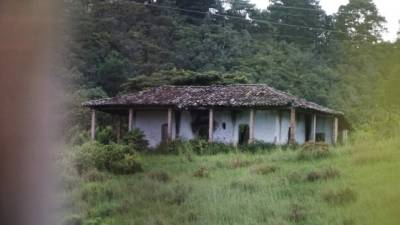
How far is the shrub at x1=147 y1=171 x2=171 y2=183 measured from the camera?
227 centimetres

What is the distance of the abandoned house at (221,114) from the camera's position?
343cm

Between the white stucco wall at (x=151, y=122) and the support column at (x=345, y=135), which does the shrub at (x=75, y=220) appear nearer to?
the white stucco wall at (x=151, y=122)

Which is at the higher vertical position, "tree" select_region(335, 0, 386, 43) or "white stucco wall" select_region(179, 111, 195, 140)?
"tree" select_region(335, 0, 386, 43)

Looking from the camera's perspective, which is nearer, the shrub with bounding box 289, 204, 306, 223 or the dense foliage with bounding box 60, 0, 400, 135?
the shrub with bounding box 289, 204, 306, 223

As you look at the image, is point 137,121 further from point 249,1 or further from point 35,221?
point 35,221

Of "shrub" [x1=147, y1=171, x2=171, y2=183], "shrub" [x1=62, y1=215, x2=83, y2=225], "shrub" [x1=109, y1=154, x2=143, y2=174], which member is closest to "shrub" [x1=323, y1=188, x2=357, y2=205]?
"shrub" [x1=147, y1=171, x2=171, y2=183]

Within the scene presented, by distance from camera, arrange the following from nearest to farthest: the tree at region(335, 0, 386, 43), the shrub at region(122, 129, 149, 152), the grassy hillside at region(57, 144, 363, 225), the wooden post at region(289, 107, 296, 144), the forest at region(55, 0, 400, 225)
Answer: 1. the tree at region(335, 0, 386, 43)
2. the forest at region(55, 0, 400, 225)
3. the grassy hillside at region(57, 144, 363, 225)
4. the shrub at region(122, 129, 149, 152)
5. the wooden post at region(289, 107, 296, 144)

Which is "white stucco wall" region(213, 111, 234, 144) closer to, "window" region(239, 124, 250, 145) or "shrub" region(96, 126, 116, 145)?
"window" region(239, 124, 250, 145)

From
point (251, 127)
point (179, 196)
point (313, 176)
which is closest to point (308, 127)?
point (251, 127)

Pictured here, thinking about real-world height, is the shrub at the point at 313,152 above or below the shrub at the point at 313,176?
above

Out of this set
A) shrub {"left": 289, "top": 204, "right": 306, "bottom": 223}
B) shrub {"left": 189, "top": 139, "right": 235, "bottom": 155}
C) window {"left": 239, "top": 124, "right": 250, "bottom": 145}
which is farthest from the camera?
window {"left": 239, "top": 124, "right": 250, "bottom": 145}

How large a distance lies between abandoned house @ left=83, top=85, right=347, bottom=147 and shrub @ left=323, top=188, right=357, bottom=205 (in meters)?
0.83

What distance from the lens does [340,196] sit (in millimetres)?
2090

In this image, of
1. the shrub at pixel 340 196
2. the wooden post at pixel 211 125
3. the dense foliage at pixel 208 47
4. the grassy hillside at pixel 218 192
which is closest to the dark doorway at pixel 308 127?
the dense foliage at pixel 208 47
